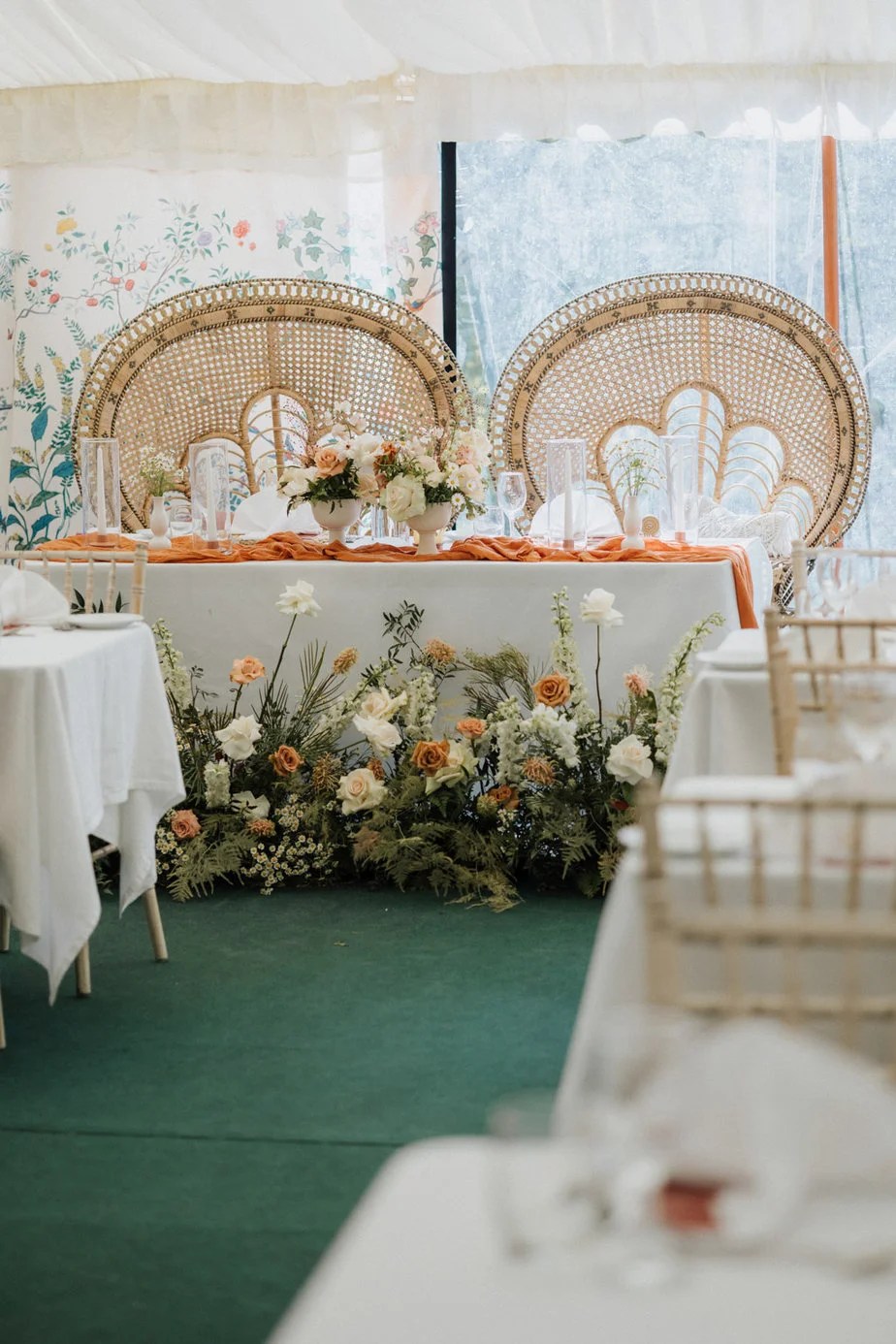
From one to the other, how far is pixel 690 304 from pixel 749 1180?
4.95m

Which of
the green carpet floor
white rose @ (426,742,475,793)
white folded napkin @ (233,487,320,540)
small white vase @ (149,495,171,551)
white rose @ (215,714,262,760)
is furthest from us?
white folded napkin @ (233,487,320,540)

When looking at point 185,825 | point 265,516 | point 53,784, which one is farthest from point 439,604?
point 53,784

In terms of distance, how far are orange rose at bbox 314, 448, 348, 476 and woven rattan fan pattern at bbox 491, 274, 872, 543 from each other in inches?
53.0

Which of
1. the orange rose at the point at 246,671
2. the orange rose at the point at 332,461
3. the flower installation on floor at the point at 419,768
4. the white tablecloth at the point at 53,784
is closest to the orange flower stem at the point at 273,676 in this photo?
the flower installation on floor at the point at 419,768

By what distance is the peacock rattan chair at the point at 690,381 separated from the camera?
5.38 m

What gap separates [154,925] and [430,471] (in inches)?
58.8

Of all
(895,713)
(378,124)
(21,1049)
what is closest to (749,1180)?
(895,713)

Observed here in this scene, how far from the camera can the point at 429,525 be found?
421cm

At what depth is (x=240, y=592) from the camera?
4191mm

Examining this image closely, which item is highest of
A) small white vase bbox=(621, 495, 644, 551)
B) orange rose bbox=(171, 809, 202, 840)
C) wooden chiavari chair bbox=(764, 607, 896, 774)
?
small white vase bbox=(621, 495, 644, 551)

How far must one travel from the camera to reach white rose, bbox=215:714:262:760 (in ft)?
13.0

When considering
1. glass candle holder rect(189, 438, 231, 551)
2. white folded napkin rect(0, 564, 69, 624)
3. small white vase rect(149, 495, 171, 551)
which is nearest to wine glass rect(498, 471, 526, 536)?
glass candle holder rect(189, 438, 231, 551)

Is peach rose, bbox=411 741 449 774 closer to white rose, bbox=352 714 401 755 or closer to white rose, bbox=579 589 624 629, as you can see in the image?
white rose, bbox=352 714 401 755

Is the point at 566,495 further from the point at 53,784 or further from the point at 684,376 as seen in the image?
the point at 53,784
